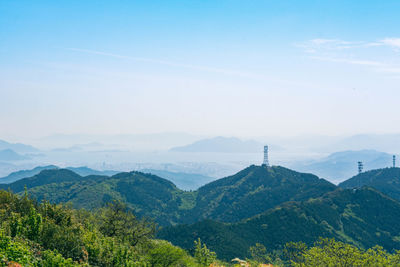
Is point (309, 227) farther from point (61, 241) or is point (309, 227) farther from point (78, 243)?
point (61, 241)

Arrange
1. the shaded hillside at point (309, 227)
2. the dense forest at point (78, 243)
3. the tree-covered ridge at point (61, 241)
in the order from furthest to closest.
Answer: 1. the shaded hillside at point (309, 227)
2. the dense forest at point (78, 243)
3. the tree-covered ridge at point (61, 241)

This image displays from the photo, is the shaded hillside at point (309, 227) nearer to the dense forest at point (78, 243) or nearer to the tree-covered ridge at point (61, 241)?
the dense forest at point (78, 243)

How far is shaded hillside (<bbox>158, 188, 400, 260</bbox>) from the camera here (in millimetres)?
127625

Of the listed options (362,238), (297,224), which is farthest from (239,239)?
(362,238)

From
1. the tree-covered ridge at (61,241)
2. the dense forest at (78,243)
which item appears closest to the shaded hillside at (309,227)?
the dense forest at (78,243)

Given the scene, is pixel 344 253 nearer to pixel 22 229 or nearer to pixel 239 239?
pixel 22 229

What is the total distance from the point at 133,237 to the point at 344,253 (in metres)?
35.8

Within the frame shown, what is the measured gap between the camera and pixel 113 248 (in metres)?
34.0

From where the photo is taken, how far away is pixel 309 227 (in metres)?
144

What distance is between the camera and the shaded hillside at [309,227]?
127625 mm

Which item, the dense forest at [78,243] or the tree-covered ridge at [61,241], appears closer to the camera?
the tree-covered ridge at [61,241]

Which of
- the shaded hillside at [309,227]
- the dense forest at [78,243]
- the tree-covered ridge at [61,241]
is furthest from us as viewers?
the shaded hillside at [309,227]

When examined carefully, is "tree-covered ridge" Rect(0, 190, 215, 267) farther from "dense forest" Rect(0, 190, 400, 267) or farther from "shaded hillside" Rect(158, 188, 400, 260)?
"shaded hillside" Rect(158, 188, 400, 260)

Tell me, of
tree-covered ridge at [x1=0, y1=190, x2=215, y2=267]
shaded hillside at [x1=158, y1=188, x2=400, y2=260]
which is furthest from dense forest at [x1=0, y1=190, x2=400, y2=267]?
shaded hillside at [x1=158, y1=188, x2=400, y2=260]
